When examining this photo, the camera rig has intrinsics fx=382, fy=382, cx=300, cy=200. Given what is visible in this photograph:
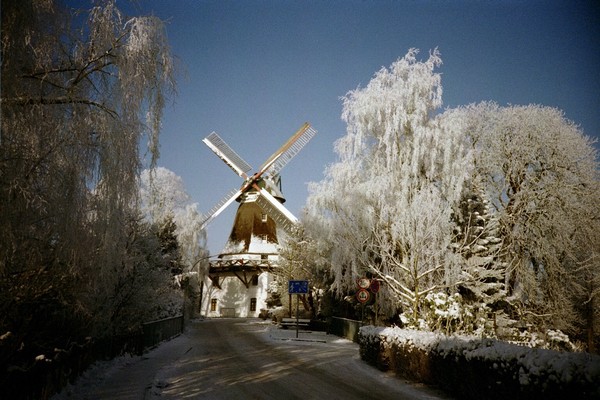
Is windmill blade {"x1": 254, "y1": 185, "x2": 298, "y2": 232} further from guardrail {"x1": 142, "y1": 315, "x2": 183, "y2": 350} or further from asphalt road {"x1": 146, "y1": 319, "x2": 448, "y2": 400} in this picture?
asphalt road {"x1": 146, "y1": 319, "x2": 448, "y2": 400}

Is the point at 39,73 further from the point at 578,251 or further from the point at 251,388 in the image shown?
the point at 578,251

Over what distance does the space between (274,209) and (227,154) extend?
9.51 m

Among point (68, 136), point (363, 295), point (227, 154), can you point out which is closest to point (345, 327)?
point (363, 295)

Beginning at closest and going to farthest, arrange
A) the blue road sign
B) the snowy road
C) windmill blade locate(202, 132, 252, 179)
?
the snowy road
the blue road sign
windmill blade locate(202, 132, 252, 179)

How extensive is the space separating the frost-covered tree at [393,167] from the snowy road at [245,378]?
5022 mm

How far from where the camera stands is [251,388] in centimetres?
914

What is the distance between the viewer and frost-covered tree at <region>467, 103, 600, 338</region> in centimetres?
1922

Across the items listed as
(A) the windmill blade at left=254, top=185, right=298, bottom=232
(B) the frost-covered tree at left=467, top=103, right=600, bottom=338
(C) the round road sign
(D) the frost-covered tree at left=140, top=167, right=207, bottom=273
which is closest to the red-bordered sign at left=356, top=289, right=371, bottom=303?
(C) the round road sign

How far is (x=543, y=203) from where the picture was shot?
2012 cm

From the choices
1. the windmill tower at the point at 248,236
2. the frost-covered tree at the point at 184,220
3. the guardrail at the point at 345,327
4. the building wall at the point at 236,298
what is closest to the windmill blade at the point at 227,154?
the windmill tower at the point at 248,236

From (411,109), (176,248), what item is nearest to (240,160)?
(176,248)

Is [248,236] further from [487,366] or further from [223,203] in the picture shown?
[487,366]

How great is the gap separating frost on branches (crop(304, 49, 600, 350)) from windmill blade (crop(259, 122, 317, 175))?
19.9m

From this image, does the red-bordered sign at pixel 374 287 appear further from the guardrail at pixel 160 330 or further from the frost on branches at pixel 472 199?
the guardrail at pixel 160 330
